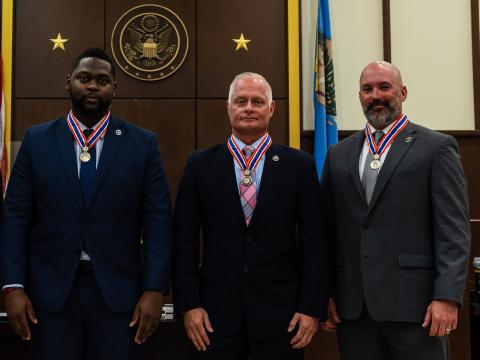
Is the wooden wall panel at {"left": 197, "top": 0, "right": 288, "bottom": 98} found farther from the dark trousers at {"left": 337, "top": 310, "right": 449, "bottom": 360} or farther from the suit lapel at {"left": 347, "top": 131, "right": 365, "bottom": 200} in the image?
the dark trousers at {"left": 337, "top": 310, "right": 449, "bottom": 360}

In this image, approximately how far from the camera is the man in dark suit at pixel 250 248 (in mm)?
2066

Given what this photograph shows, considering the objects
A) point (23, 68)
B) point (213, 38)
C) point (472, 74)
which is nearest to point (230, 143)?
point (213, 38)

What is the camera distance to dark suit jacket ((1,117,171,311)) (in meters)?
1.98

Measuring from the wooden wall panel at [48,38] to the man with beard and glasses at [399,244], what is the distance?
324 centimetres

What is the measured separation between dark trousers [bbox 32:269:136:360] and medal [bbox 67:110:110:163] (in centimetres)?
47

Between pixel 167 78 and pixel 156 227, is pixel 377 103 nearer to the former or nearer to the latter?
pixel 156 227

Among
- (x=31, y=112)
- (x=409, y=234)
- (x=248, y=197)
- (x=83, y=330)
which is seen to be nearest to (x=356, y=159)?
(x=409, y=234)

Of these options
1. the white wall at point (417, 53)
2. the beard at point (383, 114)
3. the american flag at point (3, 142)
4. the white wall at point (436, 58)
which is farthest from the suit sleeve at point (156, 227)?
the white wall at point (436, 58)

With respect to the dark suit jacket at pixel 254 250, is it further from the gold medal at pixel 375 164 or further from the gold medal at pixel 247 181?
the gold medal at pixel 375 164

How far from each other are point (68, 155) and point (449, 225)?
147cm

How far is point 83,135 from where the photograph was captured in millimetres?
2104

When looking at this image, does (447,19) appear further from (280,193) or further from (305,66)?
(280,193)

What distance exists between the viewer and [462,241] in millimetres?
2031

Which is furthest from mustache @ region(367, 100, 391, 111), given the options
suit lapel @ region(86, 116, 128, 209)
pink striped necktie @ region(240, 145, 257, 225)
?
suit lapel @ region(86, 116, 128, 209)
